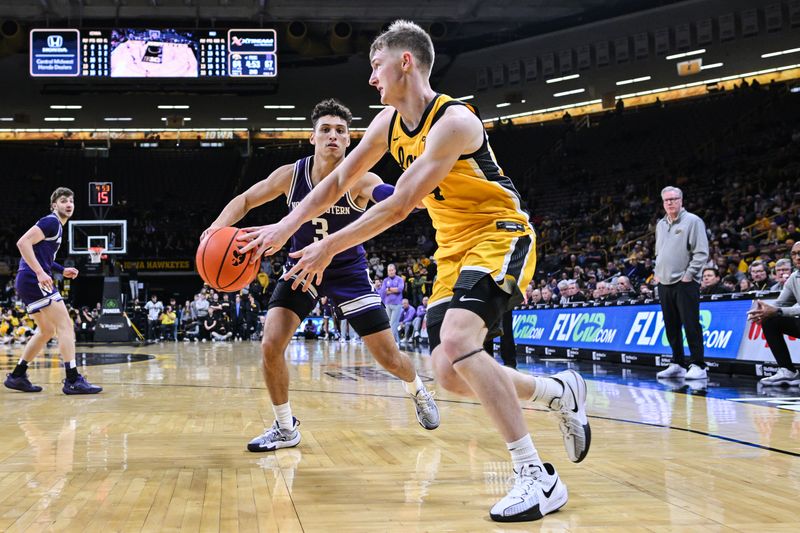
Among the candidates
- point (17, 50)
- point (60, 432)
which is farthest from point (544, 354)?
point (17, 50)

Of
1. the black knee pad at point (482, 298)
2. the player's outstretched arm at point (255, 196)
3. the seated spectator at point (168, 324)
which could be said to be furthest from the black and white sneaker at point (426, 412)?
the seated spectator at point (168, 324)

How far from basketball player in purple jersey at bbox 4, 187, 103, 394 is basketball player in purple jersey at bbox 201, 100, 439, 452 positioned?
3521 mm

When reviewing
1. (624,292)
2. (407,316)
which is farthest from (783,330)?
(407,316)

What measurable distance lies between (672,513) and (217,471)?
6.82 feet

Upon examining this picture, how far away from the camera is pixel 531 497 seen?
2781mm

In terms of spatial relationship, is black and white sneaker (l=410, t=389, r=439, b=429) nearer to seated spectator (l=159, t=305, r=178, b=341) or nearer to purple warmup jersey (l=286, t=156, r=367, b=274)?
purple warmup jersey (l=286, t=156, r=367, b=274)

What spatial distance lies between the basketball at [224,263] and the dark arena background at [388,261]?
3.03 ft

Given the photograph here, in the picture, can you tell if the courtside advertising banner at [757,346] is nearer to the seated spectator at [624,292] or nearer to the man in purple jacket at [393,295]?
the seated spectator at [624,292]

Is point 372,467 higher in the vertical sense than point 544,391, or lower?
lower

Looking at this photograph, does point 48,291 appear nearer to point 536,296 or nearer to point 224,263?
point 224,263

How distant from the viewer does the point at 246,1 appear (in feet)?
63.7

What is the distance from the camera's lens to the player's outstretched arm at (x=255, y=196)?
14.1 ft

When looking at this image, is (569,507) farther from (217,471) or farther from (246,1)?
(246,1)

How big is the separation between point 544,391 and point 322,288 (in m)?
1.87
